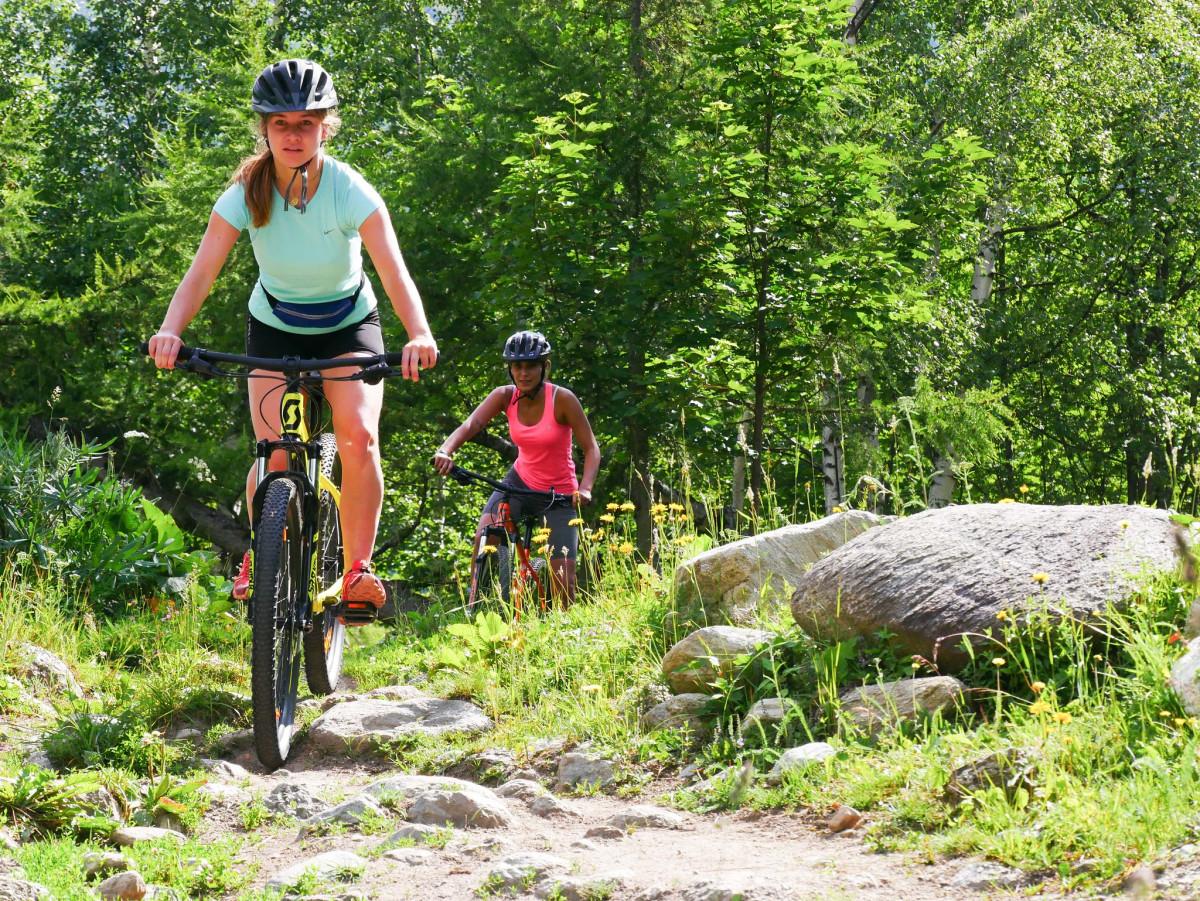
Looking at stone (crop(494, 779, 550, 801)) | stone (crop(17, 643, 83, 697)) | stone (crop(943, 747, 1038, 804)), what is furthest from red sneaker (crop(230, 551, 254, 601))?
stone (crop(943, 747, 1038, 804))

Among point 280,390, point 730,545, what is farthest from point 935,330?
point 280,390

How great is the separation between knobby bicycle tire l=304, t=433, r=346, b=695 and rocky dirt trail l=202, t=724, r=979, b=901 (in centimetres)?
107

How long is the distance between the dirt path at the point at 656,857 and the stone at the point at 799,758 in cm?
18

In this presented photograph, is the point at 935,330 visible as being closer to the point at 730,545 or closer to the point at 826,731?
the point at 730,545

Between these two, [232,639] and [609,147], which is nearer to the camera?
[232,639]

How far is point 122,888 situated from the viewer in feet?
9.94

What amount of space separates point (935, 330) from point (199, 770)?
1361 cm

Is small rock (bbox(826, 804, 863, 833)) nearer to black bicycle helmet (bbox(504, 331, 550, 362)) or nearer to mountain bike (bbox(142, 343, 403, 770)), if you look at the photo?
mountain bike (bbox(142, 343, 403, 770))

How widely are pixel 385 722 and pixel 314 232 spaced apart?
1978 millimetres

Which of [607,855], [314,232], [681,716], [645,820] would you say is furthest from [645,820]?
[314,232]

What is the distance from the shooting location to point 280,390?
4.75m

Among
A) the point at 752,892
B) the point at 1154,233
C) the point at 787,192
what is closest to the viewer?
the point at 752,892

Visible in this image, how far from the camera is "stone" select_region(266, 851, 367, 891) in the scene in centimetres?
310

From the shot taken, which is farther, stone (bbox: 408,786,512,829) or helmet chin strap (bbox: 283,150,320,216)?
helmet chin strap (bbox: 283,150,320,216)
